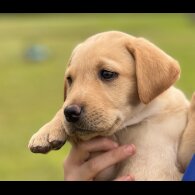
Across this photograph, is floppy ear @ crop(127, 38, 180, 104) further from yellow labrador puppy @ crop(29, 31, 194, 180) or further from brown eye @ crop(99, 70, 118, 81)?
brown eye @ crop(99, 70, 118, 81)

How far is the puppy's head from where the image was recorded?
11.9ft

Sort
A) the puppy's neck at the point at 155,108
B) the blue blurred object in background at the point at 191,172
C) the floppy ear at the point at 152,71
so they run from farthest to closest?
the puppy's neck at the point at 155,108, the floppy ear at the point at 152,71, the blue blurred object in background at the point at 191,172

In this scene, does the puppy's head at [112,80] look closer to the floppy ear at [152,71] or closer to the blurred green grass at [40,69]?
the floppy ear at [152,71]

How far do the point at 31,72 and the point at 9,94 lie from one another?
8.02 ft

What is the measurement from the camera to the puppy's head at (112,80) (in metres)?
3.64

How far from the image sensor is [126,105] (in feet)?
12.4

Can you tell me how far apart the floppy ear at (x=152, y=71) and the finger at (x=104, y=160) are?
1.03 feet

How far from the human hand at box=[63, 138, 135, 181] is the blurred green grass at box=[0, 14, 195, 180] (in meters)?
5.13

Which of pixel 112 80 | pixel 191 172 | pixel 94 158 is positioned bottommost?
pixel 94 158

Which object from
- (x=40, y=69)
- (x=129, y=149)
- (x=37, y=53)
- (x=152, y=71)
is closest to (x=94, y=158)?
(x=129, y=149)

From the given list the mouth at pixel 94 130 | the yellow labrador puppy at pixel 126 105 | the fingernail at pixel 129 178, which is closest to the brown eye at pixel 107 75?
the yellow labrador puppy at pixel 126 105

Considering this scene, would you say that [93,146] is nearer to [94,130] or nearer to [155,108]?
[94,130]

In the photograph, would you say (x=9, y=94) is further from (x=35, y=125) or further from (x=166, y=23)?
(x=166, y=23)

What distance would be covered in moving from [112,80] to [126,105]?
18 cm
